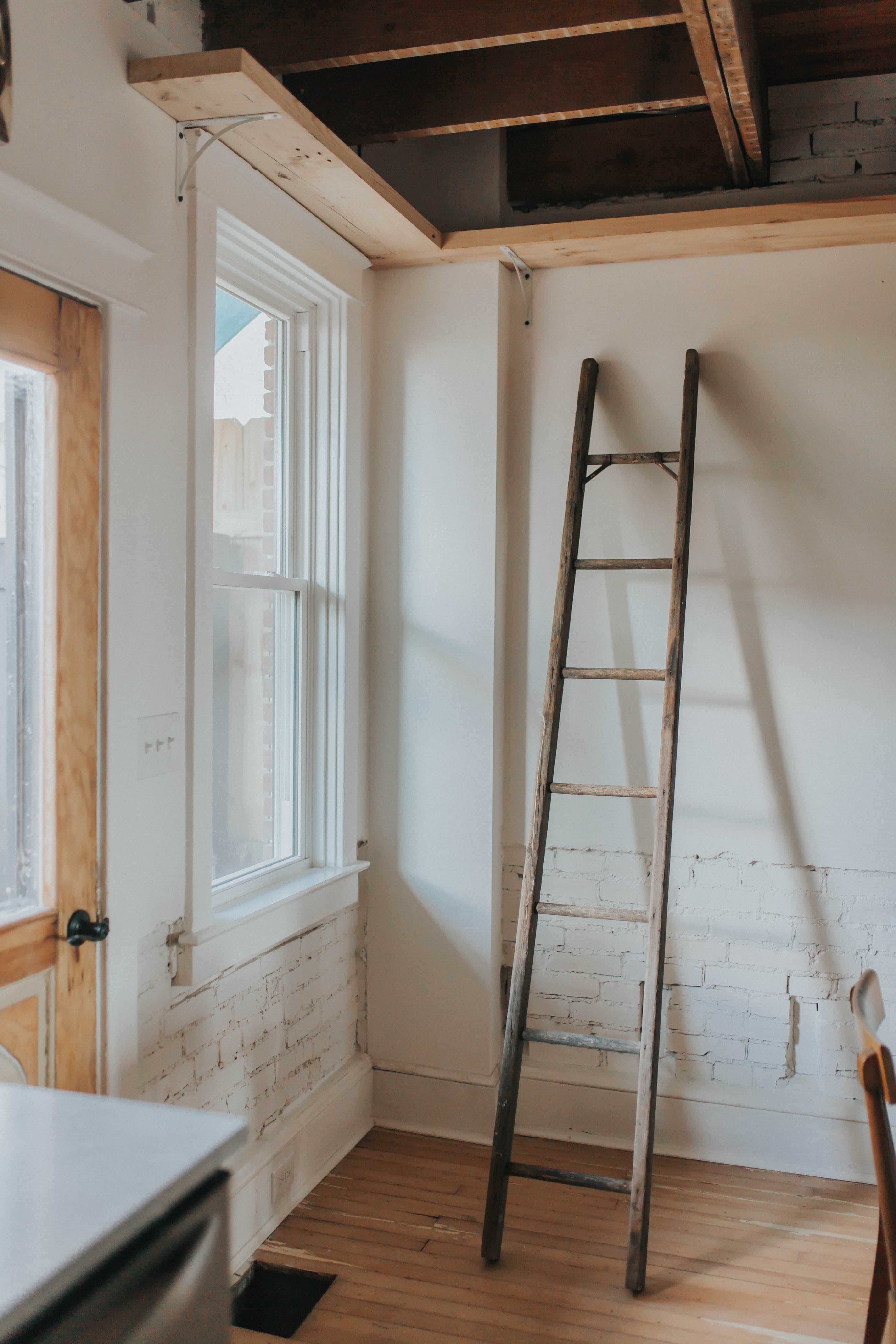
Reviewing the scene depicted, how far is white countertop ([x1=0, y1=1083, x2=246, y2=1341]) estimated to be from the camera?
93cm

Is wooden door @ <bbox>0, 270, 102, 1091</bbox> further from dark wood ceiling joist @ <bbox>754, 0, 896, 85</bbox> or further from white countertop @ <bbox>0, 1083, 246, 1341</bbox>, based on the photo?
dark wood ceiling joist @ <bbox>754, 0, 896, 85</bbox>

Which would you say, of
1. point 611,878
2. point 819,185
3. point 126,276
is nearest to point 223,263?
point 126,276

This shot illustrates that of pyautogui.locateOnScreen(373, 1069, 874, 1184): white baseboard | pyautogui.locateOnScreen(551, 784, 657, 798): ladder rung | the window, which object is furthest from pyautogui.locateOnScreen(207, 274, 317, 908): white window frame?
pyautogui.locateOnScreen(373, 1069, 874, 1184): white baseboard

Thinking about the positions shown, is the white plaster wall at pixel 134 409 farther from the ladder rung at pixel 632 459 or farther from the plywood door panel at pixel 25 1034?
the ladder rung at pixel 632 459

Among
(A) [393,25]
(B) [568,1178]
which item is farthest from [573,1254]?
(A) [393,25]

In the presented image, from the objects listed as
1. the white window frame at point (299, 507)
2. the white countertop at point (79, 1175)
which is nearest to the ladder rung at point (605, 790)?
the white window frame at point (299, 507)

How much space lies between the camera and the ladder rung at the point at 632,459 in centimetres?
299

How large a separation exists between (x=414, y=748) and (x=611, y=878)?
738mm

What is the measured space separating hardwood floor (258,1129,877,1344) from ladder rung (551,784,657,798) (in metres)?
1.12

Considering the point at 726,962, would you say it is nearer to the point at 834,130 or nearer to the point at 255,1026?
the point at 255,1026

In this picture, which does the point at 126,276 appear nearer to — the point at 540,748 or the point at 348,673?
the point at 348,673

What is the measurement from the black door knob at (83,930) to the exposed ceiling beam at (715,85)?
2.14m

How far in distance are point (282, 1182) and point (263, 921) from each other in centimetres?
74

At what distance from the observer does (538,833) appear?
286 cm
